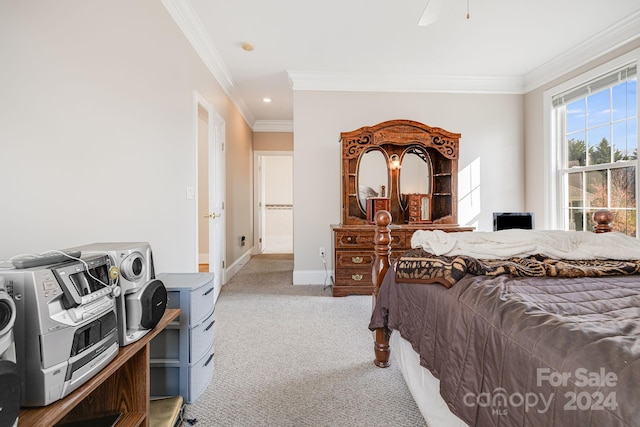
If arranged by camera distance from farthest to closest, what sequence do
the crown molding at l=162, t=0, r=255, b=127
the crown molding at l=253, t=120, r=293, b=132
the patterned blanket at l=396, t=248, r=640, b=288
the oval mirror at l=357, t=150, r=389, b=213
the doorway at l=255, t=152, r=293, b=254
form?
1. the doorway at l=255, t=152, r=293, b=254
2. the crown molding at l=253, t=120, r=293, b=132
3. the oval mirror at l=357, t=150, r=389, b=213
4. the crown molding at l=162, t=0, r=255, b=127
5. the patterned blanket at l=396, t=248, r=640, b=288

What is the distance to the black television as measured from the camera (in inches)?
134

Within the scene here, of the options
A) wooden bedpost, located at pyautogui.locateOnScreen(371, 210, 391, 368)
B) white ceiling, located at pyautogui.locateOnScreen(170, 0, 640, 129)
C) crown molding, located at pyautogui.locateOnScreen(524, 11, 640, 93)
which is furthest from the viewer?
crown molding, located at pyautogui.locateOnScreen(524, 11, 640, 93)

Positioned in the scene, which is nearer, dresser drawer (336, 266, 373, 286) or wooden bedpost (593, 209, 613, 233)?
wooden bedpost (593, 209, 613, 233)

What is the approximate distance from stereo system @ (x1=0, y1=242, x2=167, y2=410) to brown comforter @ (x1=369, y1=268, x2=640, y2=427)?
3.64ft

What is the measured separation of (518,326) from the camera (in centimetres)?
79

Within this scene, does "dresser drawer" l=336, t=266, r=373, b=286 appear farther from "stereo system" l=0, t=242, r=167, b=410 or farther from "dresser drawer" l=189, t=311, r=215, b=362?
"stereo system" l=0, t=242, r=167, b=410

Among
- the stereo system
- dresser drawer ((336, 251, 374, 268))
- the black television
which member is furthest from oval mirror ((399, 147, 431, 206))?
the stereo system

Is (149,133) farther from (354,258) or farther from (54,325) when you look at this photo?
(354,258)

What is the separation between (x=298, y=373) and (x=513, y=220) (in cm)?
300

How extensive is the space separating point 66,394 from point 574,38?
4.47 m

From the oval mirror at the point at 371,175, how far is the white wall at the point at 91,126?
6.80 feet

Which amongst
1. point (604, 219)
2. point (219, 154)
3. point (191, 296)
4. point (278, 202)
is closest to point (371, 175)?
point (219, 154)

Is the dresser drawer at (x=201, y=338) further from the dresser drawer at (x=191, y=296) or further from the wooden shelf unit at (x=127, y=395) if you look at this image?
the wooden shelf unit at (x=127, y=395)

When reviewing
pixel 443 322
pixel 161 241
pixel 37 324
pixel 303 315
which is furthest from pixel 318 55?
pixel 37 324
